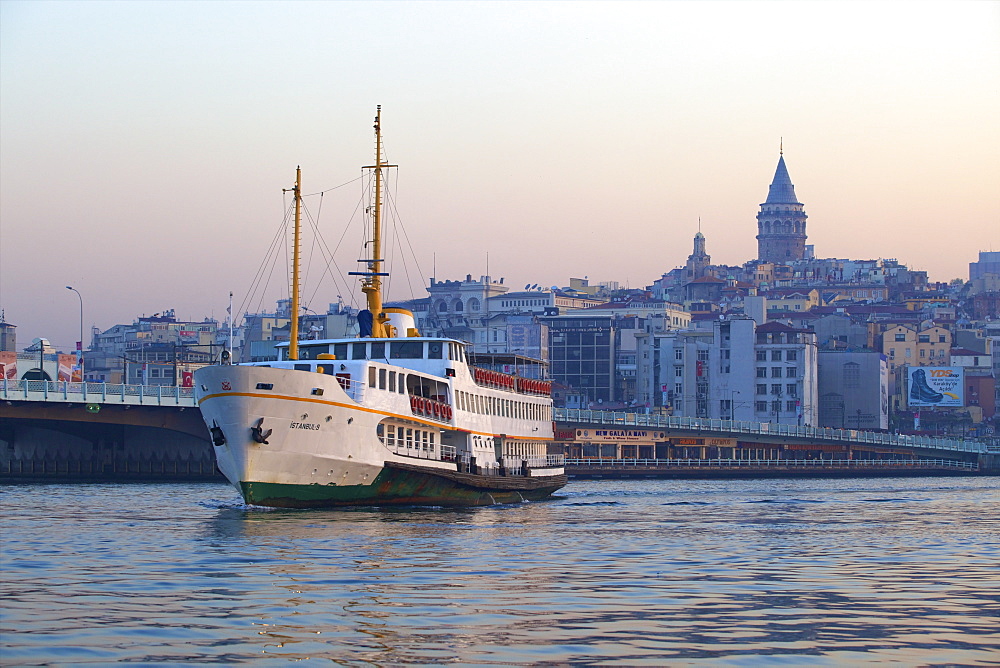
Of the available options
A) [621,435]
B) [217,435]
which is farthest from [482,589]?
[621,435]

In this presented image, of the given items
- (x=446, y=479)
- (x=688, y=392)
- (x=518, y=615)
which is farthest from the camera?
(x=688, y=392)

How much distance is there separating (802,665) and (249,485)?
2842 centimetres

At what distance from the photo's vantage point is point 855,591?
28.1 metres

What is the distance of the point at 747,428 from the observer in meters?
135

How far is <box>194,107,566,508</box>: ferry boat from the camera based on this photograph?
44906 millimetres

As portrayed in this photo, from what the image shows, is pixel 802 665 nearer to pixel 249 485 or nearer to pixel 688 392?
pixel 249 485

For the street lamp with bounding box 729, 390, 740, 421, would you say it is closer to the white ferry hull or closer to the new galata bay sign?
the new galata bay sign

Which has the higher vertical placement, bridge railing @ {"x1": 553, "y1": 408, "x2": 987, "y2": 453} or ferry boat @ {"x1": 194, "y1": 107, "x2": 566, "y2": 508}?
ferry boat @ {"x1": 194, "y1": 107, "x2": 566, "y2": 508}

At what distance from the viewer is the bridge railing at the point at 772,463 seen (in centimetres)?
11881

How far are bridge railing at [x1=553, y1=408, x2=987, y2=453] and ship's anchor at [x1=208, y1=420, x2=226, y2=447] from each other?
79.2 metres

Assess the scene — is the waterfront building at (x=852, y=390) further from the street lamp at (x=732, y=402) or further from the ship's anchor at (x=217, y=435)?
the ship's anchor at (x=217, y=435)

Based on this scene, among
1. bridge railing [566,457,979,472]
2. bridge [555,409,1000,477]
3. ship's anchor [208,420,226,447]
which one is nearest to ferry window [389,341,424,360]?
ship's anchor [208,420,226,447]

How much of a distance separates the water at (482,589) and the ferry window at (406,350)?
7.29 m

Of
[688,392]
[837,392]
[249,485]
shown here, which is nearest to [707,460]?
[688,392]
